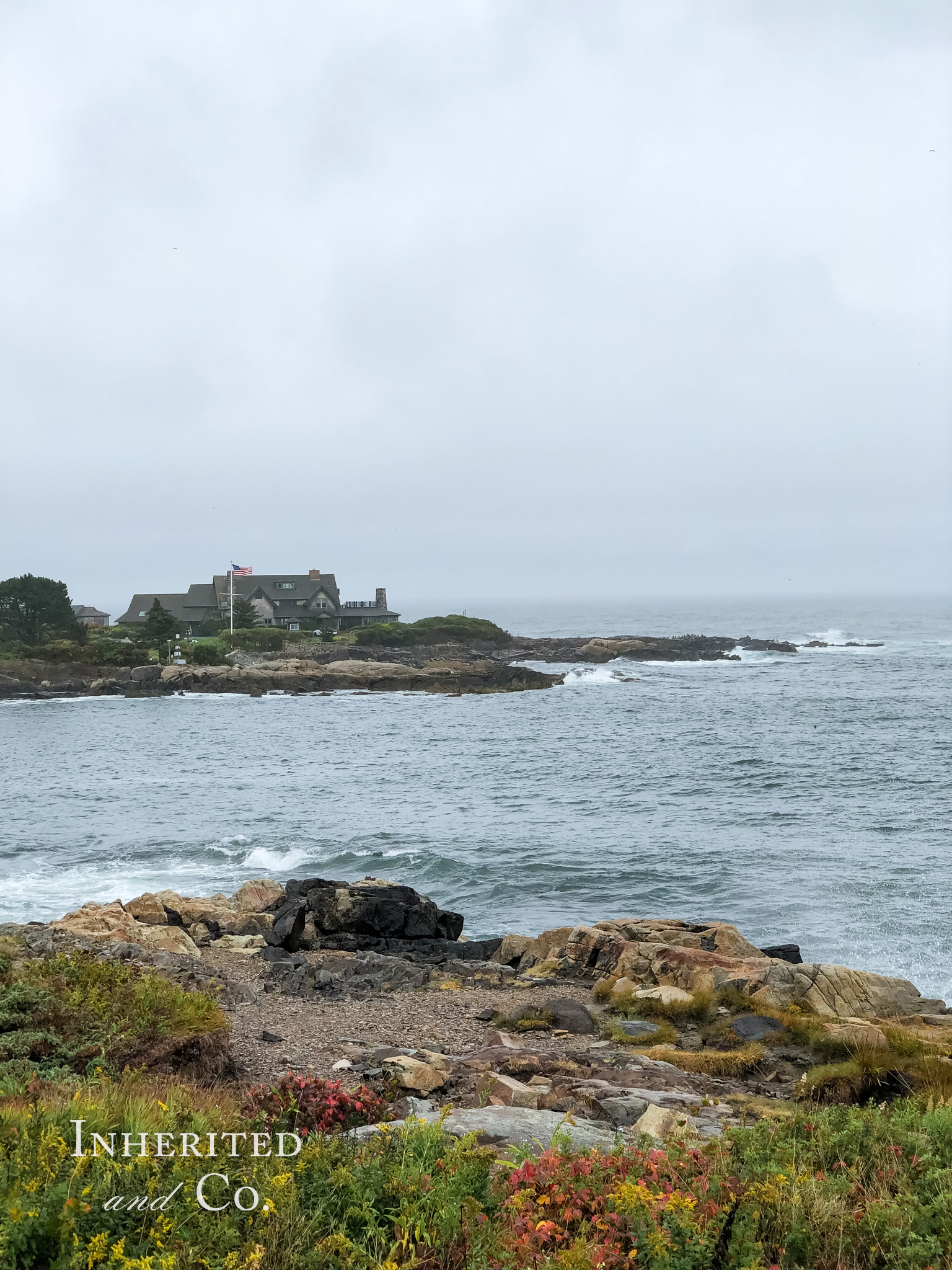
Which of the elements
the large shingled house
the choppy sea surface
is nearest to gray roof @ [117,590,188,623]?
the large shingled house

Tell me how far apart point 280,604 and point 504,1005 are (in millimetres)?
110681

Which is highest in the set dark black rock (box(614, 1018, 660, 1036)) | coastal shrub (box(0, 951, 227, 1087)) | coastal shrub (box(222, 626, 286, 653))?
coastal shrub (box(222, 626, 286, 653))

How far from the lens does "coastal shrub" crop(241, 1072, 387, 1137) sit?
274 inches

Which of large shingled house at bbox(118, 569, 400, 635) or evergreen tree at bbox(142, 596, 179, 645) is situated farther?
large shingled house at bbox(118, 569, 400, 635)

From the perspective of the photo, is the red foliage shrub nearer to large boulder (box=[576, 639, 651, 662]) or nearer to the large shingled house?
large boulder (box=[576, 639, 651, 662])

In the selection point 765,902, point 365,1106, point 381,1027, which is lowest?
point 765,902

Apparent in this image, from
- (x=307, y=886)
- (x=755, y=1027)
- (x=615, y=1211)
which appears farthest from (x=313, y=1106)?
(x=307, y=886)

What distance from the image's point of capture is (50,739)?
55938 mm

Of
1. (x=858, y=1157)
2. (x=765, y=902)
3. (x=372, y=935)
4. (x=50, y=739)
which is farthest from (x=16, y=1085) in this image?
(x=50, y=739)

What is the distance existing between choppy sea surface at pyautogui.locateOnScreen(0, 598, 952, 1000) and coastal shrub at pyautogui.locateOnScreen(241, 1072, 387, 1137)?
15.8 m

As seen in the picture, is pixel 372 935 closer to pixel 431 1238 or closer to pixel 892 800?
pixel 431 1238

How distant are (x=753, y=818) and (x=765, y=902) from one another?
9.52 metres

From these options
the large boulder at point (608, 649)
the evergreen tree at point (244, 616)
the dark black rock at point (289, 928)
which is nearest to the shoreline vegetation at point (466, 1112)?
the dark black rock at point (289, 928)

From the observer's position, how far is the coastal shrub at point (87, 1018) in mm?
8547
